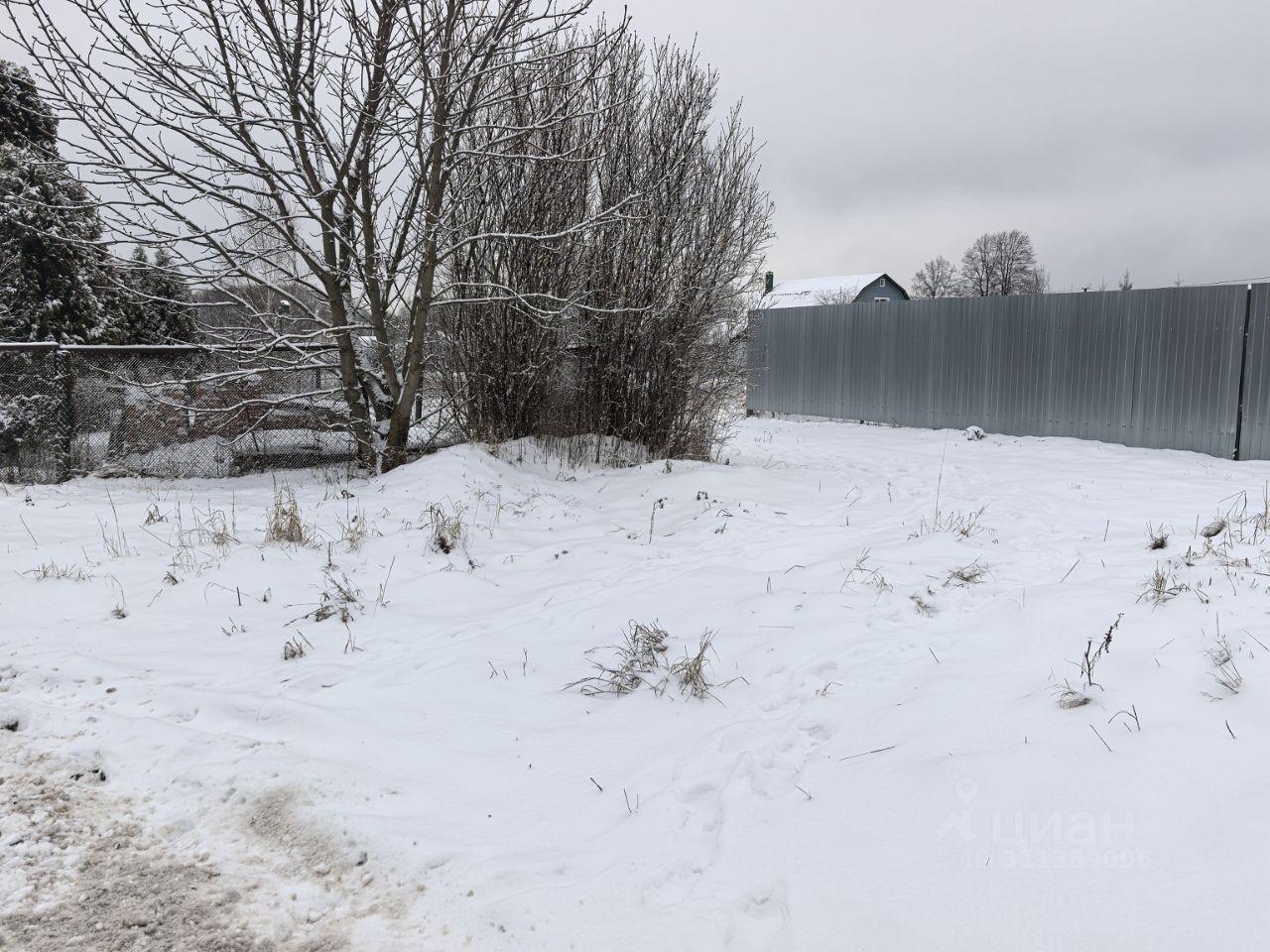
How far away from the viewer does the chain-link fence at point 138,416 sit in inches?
286

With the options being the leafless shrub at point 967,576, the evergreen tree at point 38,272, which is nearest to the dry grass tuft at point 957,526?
the leafless shrub at point 967,576

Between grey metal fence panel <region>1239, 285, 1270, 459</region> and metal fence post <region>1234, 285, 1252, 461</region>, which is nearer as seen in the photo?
grey metal fence panel <region>1239, 285, 1270, 459</region>

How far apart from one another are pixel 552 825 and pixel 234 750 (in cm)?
114

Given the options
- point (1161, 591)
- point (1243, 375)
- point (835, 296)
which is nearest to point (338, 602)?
point (1161, 591)

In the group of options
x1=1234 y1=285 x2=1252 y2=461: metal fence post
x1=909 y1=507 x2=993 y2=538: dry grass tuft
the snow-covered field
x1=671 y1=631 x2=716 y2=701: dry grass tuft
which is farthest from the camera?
x1=1234 y1=285 x2=1252 y2=461: metal fence post

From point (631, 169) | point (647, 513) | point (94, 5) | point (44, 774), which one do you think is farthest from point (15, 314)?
point (44, 774)

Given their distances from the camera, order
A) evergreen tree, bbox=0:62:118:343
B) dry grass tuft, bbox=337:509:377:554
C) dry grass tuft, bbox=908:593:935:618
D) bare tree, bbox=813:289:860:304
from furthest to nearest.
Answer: bare tree, bbox=813:289:860:304 < evergreen tree, bbox=0:62:118:343 < dry grass tuft, bbox=337:509:377:554 < dry grass tuft, bbox=908:593:935:618

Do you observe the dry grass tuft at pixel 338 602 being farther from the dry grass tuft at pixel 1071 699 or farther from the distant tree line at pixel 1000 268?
the distant tree line at pixel 1000 268

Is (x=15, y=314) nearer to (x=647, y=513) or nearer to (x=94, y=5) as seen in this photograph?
(x=94, y=5)

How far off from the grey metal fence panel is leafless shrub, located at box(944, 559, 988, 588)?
8.25 m

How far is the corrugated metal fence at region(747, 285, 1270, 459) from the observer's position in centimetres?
959

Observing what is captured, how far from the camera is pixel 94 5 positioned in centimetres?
530

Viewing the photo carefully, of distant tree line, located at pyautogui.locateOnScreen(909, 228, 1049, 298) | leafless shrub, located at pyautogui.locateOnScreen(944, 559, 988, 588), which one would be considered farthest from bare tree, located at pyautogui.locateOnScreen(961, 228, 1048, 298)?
leafless shrub, located at pyautogui.locateOnScreen(944, 559, 988, 588)

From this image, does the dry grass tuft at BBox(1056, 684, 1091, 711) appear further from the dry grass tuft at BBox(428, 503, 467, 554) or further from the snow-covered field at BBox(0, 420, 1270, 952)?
the dry grass tuft at BBox(428, 503, 467, 554)
